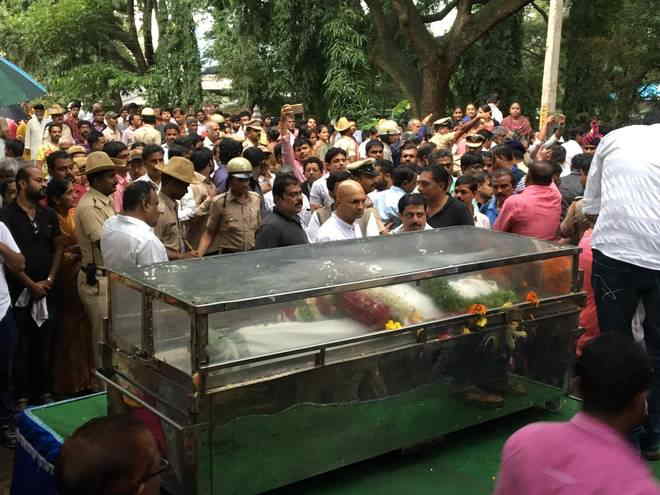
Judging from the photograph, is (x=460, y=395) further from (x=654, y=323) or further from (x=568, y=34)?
(x=568, y=34)

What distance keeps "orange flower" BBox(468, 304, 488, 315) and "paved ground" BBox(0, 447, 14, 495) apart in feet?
8.89

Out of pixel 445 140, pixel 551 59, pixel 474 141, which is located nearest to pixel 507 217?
pixel 474 141

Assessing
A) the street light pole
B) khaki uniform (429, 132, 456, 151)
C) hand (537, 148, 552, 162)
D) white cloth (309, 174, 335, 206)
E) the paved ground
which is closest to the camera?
the paved ground

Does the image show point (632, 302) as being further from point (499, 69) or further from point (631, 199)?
point (499, 69)

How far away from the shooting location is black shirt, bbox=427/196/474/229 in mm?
5516

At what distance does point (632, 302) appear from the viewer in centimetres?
375

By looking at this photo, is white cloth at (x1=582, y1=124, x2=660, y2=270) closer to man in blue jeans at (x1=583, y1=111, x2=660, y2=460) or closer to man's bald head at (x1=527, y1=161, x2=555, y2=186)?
man in blue jeans at (x1=583, y1=111, x2=660, y2=460)

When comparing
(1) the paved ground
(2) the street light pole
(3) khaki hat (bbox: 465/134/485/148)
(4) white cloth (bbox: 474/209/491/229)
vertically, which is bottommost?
(1) the paved ground

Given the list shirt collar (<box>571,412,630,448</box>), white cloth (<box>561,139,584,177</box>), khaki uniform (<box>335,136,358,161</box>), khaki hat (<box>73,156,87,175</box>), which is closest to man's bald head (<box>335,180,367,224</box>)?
khaki hat (<box>73,156,87,175</box>)

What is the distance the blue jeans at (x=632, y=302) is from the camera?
3695 mm

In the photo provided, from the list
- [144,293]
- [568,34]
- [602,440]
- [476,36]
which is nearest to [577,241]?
[144,293]

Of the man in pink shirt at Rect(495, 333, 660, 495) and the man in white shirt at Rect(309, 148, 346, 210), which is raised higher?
the man in white shirt at Rect(309, 148, 346, 210)

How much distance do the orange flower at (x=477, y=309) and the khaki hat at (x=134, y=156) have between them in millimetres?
4211

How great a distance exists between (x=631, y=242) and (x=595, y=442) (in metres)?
2.05
